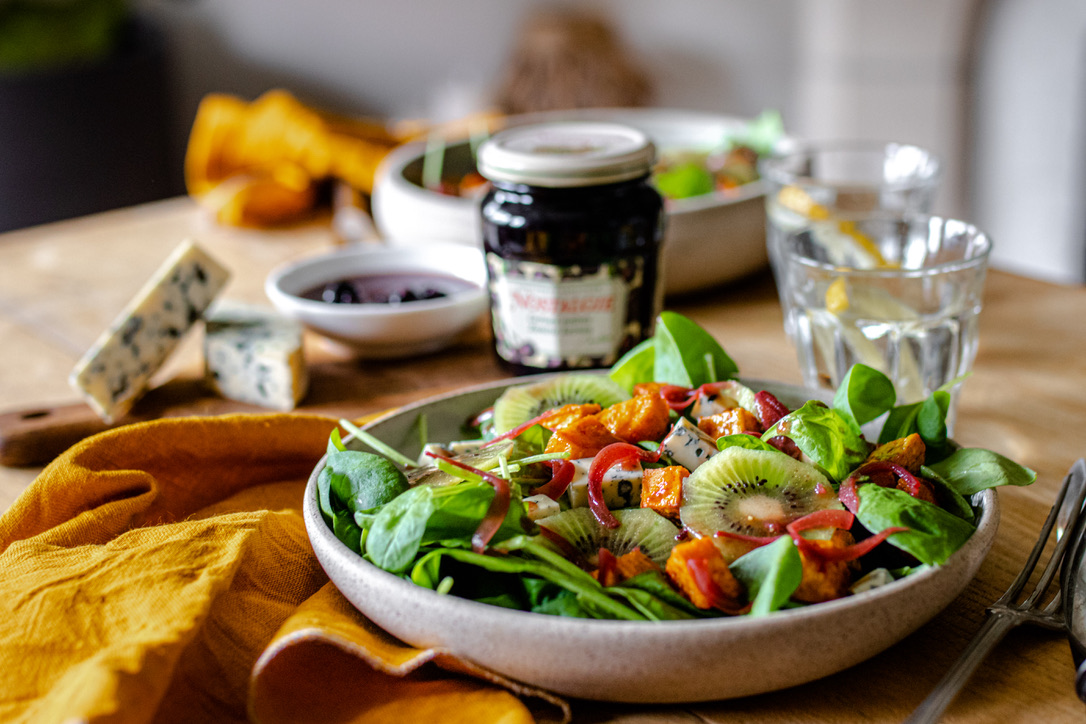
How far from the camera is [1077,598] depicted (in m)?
0.75

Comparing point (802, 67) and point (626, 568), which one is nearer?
point (626, 568)

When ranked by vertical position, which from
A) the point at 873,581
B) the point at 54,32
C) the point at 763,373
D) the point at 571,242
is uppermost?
the point at 54,32

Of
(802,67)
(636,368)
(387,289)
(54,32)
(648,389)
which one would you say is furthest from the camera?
(802,67)

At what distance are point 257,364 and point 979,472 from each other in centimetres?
90

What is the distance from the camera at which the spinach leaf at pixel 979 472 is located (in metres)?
0.80

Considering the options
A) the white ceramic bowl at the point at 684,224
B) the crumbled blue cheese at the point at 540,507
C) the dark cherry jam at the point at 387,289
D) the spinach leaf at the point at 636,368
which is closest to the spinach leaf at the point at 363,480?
the crumbled blue cheese at the point at 540,507

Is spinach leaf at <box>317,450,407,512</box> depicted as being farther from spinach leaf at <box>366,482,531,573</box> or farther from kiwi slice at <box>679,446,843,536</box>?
kiwi slice at <box>679,446,843,536</box>

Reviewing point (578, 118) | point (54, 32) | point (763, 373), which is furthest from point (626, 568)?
point (54, 32)

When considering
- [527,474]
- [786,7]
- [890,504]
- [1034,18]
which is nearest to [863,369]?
[890,504]

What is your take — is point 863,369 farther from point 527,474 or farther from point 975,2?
point 975,2

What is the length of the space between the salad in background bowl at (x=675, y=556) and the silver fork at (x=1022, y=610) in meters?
0.05

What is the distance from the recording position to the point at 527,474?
2.74 ft

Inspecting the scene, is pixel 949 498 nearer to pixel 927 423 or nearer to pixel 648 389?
pixel 927 423

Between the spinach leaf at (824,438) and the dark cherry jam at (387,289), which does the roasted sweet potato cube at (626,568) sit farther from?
the dark cherry jam at (387,289)
